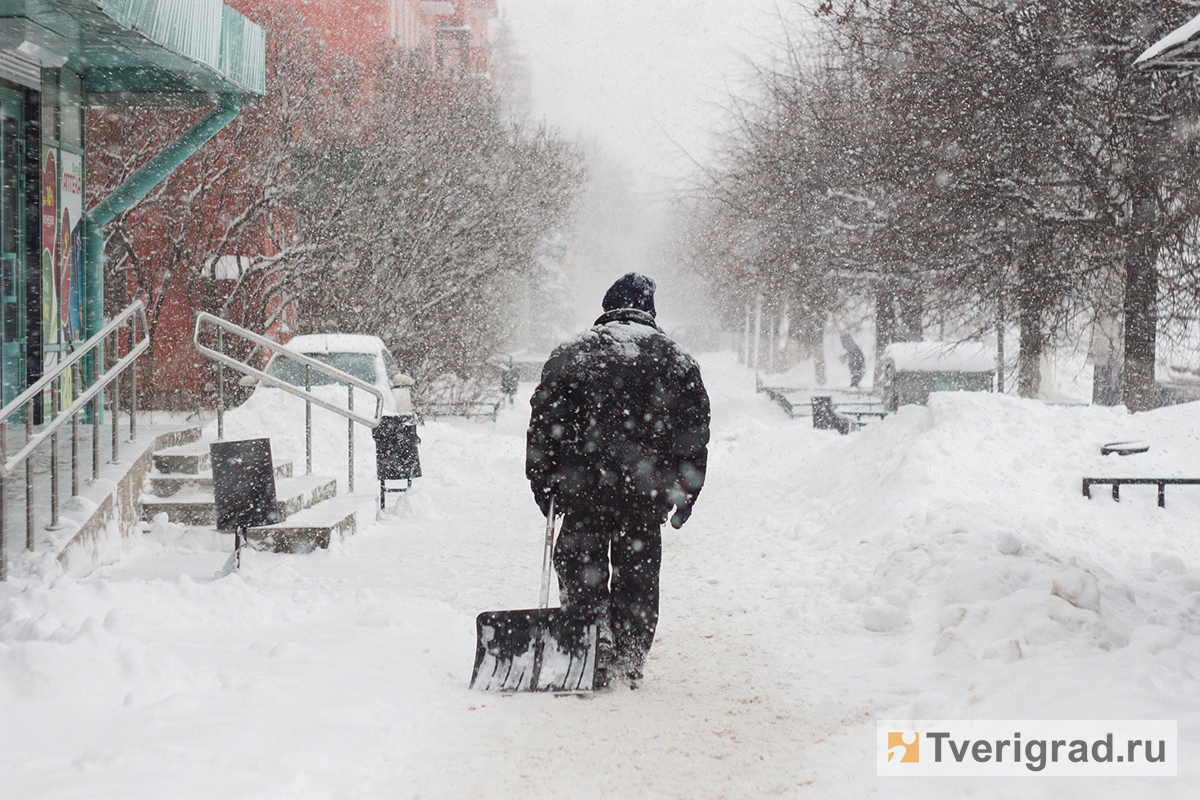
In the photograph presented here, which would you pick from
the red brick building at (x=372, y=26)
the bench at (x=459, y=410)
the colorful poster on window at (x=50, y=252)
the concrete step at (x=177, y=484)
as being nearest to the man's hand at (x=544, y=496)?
the concrete step at (x=177, y=484)

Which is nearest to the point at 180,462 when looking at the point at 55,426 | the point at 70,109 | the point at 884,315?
the point at 55,426

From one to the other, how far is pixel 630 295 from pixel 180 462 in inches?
202

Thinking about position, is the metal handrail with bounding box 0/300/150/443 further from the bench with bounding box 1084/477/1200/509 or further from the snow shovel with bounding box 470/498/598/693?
the bench with bounding box 1084/477/1200/509

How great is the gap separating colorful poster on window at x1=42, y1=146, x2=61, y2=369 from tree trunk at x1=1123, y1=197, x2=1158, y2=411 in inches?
457

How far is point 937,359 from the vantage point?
16703mm

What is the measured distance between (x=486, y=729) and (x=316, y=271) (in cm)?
1350

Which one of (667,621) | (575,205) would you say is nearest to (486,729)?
(667,621)

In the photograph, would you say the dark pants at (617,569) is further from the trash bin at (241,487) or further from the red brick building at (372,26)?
the red brick building at (372,26)

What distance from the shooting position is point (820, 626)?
5699 mm

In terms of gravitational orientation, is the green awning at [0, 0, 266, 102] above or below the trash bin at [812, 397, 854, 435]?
above

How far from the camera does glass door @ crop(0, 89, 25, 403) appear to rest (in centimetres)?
782

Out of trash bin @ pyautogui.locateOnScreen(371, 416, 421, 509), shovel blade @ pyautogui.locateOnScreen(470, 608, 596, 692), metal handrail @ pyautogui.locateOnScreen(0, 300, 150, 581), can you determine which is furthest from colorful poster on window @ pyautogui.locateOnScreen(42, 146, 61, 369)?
shovel blade @ pyautogui.locateOnScreen(470, 608, 596, 692)

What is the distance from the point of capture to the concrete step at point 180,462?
7.99m

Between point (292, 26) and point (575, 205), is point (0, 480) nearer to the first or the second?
A: point (292, 26)
